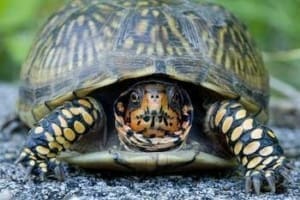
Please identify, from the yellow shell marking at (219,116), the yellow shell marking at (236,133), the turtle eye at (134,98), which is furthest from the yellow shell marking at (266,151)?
the turtle eye at (134,98)

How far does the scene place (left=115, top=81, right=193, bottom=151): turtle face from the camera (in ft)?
8.64

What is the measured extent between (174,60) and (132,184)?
0.53m

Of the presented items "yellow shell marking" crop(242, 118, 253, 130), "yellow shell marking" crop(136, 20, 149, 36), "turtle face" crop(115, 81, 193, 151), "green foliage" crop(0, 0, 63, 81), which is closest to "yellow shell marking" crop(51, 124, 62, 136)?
"turtle face" crop(115, 81, 193, 151)

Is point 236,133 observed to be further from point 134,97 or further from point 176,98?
point 134,97

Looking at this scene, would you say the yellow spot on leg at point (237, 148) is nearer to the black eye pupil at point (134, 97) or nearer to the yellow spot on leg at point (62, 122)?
the black eye pupil at point (134, 97)

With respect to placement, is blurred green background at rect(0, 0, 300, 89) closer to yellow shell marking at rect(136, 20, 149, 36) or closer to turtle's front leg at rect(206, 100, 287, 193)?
yellow shell marking at rect(136, 20, 149, 36)

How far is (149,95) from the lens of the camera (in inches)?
104

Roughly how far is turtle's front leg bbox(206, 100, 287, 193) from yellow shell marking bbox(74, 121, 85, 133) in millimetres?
495

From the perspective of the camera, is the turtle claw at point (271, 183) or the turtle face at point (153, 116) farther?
the turtle face at point (153, 116)

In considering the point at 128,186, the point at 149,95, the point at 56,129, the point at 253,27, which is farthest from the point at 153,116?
the point at 253,27

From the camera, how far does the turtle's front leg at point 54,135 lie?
263 cm

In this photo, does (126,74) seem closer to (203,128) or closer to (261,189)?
(203,128)

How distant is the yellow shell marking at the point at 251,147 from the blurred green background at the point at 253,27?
1681mm

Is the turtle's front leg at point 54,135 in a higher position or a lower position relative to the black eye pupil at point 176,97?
lower
